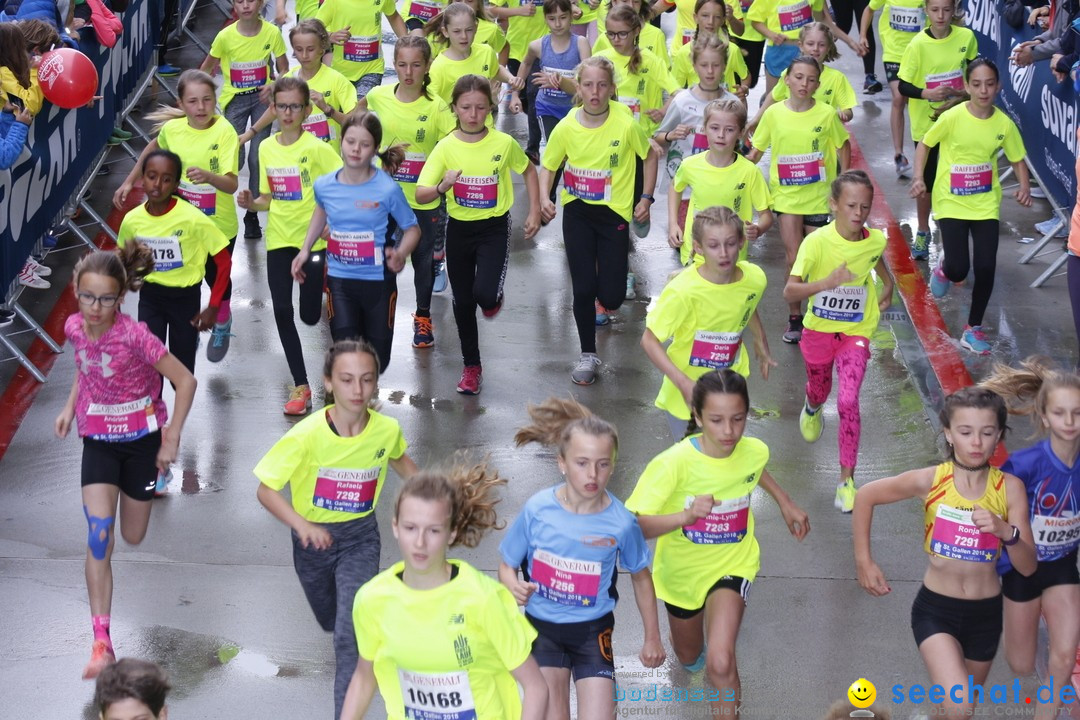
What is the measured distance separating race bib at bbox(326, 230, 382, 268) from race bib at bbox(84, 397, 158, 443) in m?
1.95

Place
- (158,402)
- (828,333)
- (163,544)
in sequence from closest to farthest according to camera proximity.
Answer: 1. (158,402)
2. (163,544)
3. (828,333)

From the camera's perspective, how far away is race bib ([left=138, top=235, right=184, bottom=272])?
762 cm

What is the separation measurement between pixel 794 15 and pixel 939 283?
3.64m

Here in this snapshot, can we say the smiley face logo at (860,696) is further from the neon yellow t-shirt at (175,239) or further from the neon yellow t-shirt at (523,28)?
the neon yellow t-shirt at (523,28)

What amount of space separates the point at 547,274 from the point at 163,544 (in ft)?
14.3

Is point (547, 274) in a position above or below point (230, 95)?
below

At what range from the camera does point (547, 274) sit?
10.8 meters

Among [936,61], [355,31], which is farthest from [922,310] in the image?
[355,31]

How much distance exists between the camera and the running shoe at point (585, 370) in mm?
8938

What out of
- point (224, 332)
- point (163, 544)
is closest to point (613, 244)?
point (224, 332)

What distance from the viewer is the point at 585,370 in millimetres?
8961

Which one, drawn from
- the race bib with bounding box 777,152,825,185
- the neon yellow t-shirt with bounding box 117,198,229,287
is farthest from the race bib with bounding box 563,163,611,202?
the neon yellow t-shirt with bounding box 117,198,229,287

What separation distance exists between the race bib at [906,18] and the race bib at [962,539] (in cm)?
789

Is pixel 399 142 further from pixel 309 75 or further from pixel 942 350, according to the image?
Result: pixel 942 350
